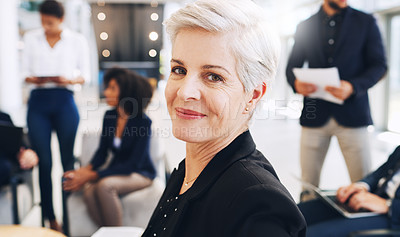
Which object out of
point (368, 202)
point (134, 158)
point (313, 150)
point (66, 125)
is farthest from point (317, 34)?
point (66, 125)

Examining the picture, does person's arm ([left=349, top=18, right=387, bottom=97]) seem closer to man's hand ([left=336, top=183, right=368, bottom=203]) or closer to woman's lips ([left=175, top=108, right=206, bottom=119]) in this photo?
man's hand ([left=336, top=183, right=368, bottom=203])

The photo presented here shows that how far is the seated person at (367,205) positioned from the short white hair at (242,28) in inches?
42.8

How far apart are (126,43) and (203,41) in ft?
9.54

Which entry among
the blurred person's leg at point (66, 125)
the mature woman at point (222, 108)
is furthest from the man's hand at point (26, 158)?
the mature woman at point (222, 108)

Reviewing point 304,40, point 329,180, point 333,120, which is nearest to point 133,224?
point 333,120

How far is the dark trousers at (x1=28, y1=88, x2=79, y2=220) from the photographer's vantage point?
244cm

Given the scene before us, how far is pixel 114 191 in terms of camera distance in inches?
86.1

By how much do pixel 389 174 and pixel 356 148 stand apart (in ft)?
1.25

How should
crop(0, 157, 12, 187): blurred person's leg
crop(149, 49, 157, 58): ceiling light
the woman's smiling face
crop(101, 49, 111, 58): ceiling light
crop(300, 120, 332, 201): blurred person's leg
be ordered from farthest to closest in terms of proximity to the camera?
1. crop(149, 49, 157, 58): ceiling light
2. crop(101, 49, 111, 58): ceiling light
3. crop(0, 157, 12, 187): blurred person's leg
4. crop(300, 120, 332, 201): blurred person's leg
5. the woman's smiling face

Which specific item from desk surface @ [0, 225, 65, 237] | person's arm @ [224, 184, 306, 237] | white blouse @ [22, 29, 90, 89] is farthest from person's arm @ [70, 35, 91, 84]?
person's arm @ [224, 184, 306, 237]

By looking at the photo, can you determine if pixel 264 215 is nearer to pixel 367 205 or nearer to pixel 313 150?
pixel 367 205

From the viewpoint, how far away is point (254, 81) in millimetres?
709

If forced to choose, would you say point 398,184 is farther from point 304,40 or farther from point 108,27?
point 108,27

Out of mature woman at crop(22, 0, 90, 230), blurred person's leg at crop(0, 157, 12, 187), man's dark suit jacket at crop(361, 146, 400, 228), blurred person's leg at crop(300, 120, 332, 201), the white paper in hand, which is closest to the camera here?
man's dark suit jacket at crop(361, 146, 400, 228)
